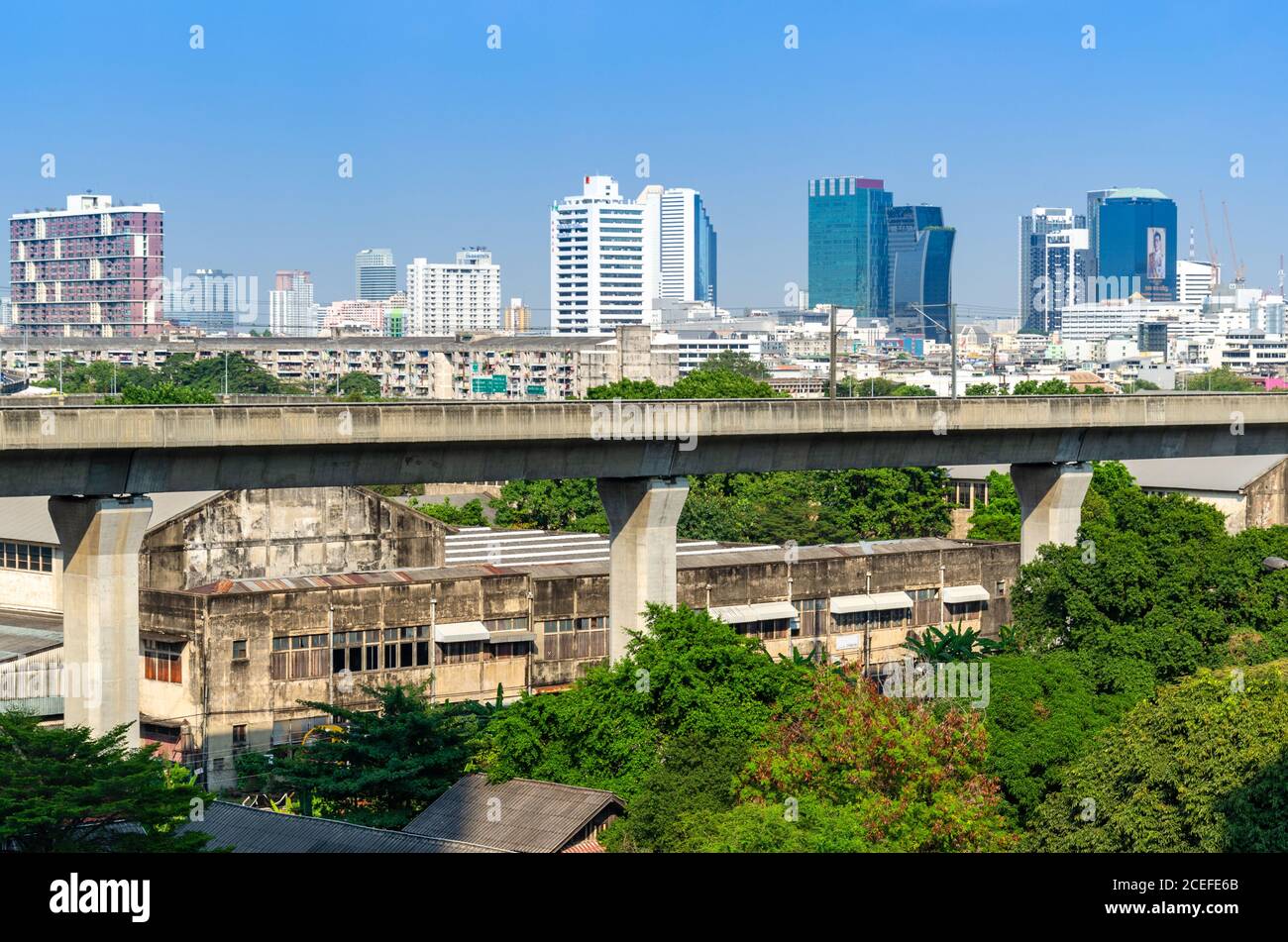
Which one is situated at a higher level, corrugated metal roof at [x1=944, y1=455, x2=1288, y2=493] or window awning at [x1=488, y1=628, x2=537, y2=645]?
corrugated metal roof at [x1=944, y1=455, x2=1288, y2=493]

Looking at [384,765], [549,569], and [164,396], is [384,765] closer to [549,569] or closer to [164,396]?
[549,569]

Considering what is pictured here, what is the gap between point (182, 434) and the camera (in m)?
39.2

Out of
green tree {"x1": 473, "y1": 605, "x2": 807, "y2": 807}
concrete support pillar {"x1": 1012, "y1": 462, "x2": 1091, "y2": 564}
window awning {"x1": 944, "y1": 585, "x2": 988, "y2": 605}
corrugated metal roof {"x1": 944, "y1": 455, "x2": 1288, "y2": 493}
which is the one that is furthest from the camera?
corrugated metal roof {"x1": 944, "y1": 455, "x2": 1288, "y2": 493}

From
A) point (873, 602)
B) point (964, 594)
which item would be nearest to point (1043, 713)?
point (873, 602)

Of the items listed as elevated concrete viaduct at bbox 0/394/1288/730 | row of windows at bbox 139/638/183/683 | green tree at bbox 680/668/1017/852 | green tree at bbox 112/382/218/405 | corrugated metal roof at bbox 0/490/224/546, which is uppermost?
green tree at bbox 112/382/218/405

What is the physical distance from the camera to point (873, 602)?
62.3 meters

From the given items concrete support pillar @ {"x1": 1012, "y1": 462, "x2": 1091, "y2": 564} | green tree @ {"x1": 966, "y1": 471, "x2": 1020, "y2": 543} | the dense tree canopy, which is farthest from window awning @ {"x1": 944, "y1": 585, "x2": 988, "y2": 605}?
the dense tree canopy

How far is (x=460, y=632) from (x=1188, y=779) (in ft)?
99.2

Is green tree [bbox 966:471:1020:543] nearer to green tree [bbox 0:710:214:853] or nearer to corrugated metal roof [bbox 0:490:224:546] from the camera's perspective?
corrugated metal roof [bbox 0:490:224:546]

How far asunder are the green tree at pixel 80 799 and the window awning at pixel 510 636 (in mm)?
26089

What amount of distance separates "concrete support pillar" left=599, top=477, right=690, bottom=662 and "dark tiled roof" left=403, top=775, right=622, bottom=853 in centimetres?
1587

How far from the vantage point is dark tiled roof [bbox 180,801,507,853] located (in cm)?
2759
